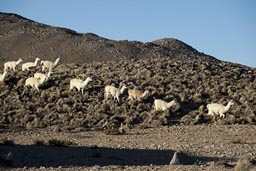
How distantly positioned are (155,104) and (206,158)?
13.3 meters

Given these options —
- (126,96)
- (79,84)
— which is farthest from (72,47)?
(126,96)

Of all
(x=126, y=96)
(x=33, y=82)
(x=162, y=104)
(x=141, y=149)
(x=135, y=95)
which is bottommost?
(x=141, y=149)

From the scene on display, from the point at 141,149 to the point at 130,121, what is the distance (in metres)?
9.31

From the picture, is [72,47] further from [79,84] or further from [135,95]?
[135,95]

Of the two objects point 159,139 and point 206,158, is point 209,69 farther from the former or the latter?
point 206,158

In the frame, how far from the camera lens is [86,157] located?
706 inches

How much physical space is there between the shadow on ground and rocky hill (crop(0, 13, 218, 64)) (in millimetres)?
52605

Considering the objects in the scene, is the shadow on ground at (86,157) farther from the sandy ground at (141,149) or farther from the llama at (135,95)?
the llama at (135,95)

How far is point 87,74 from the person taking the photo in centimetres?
4044

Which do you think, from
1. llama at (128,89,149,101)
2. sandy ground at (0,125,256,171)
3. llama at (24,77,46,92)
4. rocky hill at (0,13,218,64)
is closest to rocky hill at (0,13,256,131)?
llama at (128,89,149,101)

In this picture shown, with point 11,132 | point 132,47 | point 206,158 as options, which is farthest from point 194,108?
point 132,47

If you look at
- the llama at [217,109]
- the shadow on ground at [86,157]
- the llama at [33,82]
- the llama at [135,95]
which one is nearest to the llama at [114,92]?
the llama at [135,95]

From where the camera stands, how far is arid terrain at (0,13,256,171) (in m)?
17.5

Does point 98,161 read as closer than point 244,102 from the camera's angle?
Yes
